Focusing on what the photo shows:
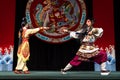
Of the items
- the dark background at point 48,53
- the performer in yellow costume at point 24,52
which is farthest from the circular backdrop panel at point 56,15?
the performer in yellow costume at point 24,52

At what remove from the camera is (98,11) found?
7.18m

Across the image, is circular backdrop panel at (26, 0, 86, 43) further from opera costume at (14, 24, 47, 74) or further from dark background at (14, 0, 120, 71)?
opera costume at (14, 24, 47, 74)

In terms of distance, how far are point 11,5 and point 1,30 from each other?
0.59m

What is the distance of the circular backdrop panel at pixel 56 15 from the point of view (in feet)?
23.2

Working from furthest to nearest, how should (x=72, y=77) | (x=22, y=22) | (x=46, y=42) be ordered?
(x=46, y=42) → (x=22, y=22) → (x=72, y=77)

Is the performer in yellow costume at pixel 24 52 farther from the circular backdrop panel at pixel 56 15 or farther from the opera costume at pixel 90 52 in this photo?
the opera costume at pixel 90 52

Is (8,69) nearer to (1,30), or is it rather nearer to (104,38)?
(1,30)

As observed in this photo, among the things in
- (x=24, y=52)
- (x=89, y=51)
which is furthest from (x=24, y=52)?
(x=89, y=51)

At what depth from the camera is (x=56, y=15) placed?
7145 millimetres

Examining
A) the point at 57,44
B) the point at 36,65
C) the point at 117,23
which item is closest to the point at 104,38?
the point at 117,23

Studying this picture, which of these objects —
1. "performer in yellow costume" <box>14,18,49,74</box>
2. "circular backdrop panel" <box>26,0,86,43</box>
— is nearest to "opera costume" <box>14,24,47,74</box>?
"performer in yellow costume" <box>14,18,49,74</box>

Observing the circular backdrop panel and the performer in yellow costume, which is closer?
the performer in yellow costume

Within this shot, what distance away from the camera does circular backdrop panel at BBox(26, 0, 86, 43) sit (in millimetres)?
7059

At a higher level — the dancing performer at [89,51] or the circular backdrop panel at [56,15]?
the circular backdrop panel at [56,15]
